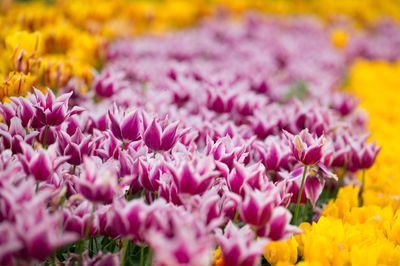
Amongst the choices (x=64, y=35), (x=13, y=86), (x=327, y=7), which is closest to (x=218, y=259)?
(x=13, y=86)

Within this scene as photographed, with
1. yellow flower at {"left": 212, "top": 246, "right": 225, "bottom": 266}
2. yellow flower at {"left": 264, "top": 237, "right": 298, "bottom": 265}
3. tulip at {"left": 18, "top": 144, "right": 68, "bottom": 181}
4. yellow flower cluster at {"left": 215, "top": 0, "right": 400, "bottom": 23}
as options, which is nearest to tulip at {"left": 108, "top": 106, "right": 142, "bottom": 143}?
tulip at {"left": 18, "top": 144, "right": 68, "bottom": 181}

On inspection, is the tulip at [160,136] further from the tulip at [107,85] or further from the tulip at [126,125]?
the tulip at [107,85]

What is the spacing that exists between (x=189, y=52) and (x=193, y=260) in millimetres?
4405

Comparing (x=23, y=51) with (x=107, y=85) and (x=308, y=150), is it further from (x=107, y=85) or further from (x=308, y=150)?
(x=308, y=150)

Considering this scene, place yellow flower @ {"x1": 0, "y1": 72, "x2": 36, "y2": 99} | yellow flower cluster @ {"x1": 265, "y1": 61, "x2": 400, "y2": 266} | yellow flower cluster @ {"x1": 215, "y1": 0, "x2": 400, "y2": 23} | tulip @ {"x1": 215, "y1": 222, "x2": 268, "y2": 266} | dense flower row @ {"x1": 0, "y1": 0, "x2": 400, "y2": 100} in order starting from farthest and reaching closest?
yellow flower cluster @ {"x1": 215, "y1": 0, "x2": 400, "y2": 23} → dense flower row @ {"x1": 0, "y1": 0, "x2": 400, "y2": 100} → yellow flower @ {"x1": 0, "y1": 72, "x2": 36, "y2": 99} → yellow flower cluster @ {"x1": 265, "y1": 61, "x2": 400, "y2": 266} → tulip @ {"x1": 215, "y1": 222, "x2": 268, "y2": 266}

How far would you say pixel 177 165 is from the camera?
63.3 inches

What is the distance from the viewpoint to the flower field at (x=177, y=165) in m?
1.38

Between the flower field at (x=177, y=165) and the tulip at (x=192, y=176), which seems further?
the tulip at (x=192, y=176)

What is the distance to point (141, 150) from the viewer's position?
194cm

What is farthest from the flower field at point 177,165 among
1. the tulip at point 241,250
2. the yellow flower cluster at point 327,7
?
the yellow flower cluster at point 327,7

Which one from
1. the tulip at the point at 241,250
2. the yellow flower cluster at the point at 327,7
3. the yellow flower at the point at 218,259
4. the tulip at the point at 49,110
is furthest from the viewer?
the yellow flower cluster at the point at 327,7

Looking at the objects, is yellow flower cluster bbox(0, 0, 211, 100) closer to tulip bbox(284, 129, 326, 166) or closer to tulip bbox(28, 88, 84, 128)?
tulip bbox(28, 88, 84, 128)

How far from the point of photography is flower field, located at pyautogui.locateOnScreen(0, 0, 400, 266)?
1377mm

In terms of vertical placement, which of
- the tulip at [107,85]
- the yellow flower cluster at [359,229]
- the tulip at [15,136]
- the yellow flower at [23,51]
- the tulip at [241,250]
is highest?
the yellow flower at [23,51]
